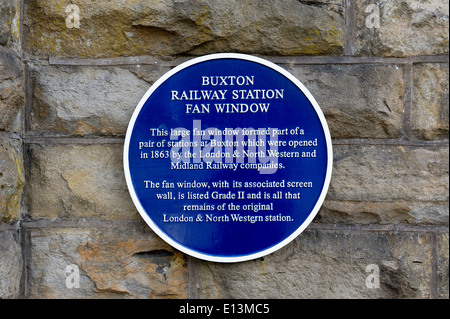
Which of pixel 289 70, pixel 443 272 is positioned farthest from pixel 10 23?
pixel 443 272

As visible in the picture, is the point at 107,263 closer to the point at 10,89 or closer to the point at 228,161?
the point at 228,161

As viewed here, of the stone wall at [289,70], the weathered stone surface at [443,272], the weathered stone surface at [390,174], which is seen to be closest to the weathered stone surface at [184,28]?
the stone wall at [289,70]

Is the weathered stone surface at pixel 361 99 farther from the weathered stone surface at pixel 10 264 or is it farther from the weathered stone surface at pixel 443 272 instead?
the weathered stone surface at pixel 10 264

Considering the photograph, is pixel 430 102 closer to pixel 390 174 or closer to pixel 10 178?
pixel 390 174

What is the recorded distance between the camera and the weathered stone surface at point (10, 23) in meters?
2.02

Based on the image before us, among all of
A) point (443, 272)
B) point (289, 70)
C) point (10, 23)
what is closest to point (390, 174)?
point (443, 272)

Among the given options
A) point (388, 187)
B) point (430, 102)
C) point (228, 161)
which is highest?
point (430, 102)

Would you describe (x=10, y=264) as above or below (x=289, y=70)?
below

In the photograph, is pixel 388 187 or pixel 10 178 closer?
pixel 10 178

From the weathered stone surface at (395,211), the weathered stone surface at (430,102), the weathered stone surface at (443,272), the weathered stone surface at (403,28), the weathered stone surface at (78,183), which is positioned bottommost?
the weathered stone surface at (443,272)

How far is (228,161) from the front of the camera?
6.98ft

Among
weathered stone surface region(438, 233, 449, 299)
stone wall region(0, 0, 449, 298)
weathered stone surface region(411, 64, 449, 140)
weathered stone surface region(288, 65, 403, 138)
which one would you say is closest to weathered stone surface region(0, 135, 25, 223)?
stone wall region(0, 0, 449, 298)

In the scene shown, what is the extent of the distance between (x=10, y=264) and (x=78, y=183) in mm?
466

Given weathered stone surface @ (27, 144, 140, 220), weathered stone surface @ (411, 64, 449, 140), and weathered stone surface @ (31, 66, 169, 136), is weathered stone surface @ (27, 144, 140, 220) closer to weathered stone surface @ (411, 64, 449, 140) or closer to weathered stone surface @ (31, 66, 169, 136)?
weathered stone surface @ (31, 66, 169, 136)
